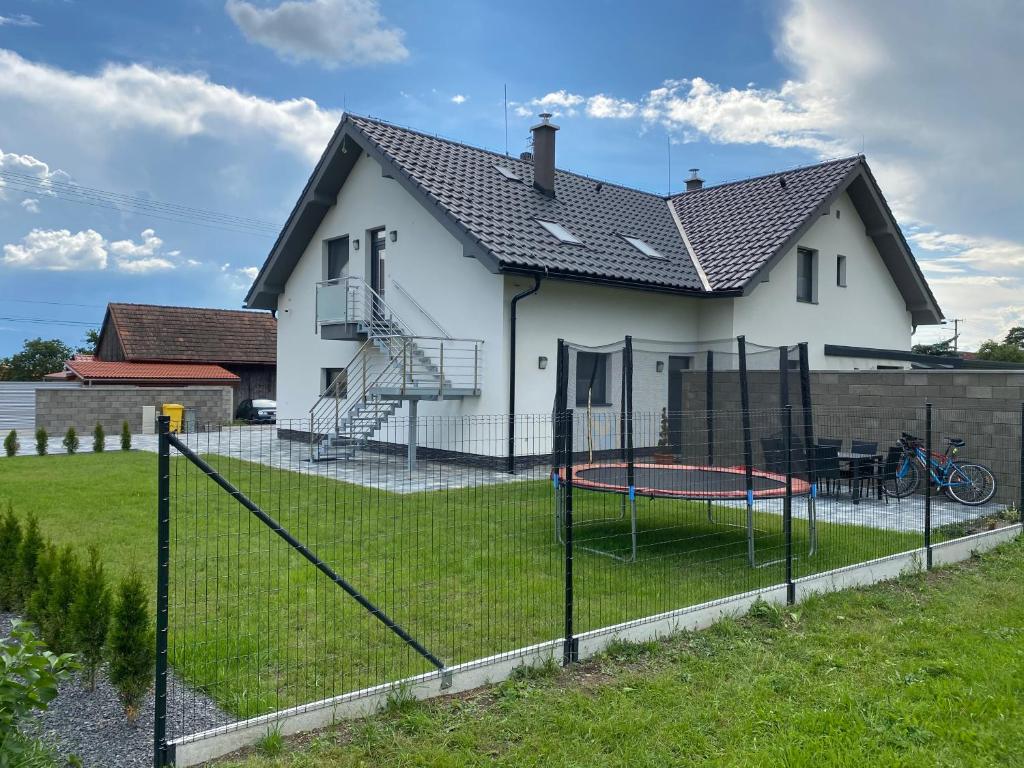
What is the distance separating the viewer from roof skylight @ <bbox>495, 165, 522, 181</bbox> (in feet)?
53.2

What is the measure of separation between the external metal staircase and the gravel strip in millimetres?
7390

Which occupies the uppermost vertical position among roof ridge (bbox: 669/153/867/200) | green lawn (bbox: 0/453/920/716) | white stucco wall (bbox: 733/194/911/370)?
roof ridge (bbox: 669/153/867/200)

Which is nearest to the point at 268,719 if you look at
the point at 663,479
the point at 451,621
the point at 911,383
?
the point at 451,621

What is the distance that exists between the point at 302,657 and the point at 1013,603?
495cm

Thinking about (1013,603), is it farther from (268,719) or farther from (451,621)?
(268,719)

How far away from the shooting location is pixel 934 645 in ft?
14.9

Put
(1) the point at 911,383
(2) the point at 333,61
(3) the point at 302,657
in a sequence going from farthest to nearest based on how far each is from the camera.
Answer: (2) the point at 333,61 → (1) the point at 911,383 → (3) the point at 302,657

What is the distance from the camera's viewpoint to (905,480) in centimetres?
1004

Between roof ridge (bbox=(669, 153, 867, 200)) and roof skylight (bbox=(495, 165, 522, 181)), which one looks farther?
roof ridge (bbox=(669, 153, 867, 200))

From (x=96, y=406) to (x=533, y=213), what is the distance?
1355cm

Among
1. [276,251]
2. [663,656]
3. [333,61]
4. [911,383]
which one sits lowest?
[663,656]

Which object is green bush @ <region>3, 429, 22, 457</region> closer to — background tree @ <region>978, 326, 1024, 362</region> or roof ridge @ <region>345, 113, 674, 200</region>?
roof ridge @ <region>345, 113, 674, 200</region>

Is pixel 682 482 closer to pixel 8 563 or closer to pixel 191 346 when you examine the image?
pixel 8 563

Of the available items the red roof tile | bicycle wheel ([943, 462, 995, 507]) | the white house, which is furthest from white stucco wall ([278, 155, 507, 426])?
the red roof tile
